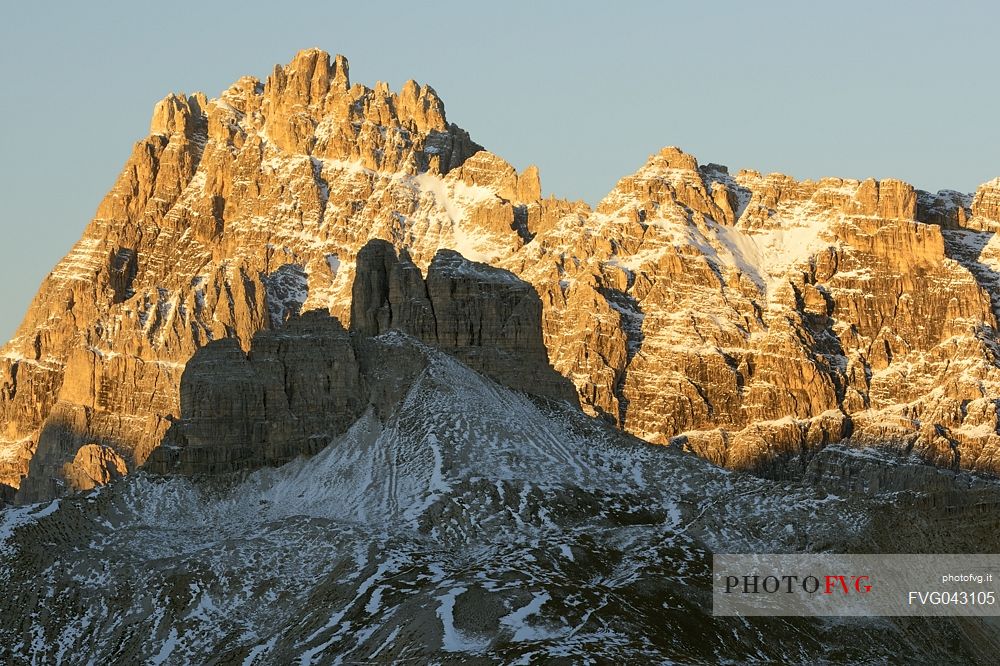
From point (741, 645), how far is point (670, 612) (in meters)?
6.33

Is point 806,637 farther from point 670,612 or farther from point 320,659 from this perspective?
point 320,659

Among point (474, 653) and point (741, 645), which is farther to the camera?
point (741, 645)

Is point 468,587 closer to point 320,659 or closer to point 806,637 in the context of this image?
point 320,659

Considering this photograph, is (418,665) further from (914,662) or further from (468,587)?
(914,662)

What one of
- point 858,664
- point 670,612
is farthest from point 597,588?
point 858,664

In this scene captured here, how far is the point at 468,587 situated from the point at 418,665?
1539cm

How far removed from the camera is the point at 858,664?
644ft

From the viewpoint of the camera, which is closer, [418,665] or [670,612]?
[418,665]

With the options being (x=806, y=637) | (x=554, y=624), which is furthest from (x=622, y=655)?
(x=806, y=637)

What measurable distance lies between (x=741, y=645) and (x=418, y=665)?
85.5ft

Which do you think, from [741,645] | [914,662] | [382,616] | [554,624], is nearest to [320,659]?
[382,616]

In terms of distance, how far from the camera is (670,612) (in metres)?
195

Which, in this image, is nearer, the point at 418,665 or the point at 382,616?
the point at 418,665

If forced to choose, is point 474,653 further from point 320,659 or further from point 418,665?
point 320,659
